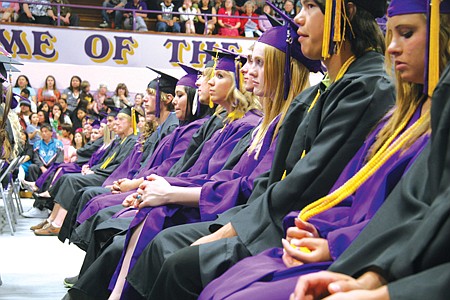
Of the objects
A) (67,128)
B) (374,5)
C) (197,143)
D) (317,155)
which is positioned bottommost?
(67,128)

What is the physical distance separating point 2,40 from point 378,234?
46.7 feet

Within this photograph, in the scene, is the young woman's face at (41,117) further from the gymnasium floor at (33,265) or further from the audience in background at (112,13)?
the gymnasium floor at (33,265)

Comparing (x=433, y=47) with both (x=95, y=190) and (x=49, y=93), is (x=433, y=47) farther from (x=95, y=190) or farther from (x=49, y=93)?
(x=49, y=93)

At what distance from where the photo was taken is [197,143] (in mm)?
5348

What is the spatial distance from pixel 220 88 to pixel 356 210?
104 inches

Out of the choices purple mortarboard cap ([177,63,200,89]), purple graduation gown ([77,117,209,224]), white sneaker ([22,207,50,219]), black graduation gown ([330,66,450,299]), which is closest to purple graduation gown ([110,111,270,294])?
purple graduation gown ([77,117,209,224])

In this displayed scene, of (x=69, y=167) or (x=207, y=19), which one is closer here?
(x=69, y=167)

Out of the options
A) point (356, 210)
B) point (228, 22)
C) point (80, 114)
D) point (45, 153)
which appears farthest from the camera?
point (228, 22)

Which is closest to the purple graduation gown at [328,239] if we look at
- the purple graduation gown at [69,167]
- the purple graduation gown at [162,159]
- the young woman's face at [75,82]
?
the purple graduation gown at [162,159]

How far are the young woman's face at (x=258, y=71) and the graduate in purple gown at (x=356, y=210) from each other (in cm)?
136

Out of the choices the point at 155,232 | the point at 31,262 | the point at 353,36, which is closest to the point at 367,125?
the point at 353,36

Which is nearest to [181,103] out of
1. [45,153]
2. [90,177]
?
[90,177]

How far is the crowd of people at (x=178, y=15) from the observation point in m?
16.1

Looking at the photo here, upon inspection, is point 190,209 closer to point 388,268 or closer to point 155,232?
point 155,232
